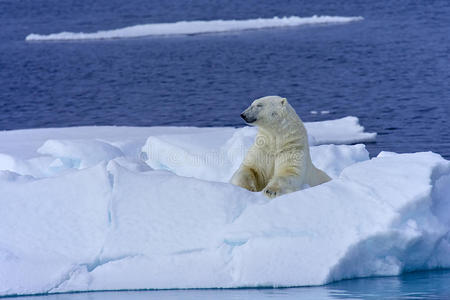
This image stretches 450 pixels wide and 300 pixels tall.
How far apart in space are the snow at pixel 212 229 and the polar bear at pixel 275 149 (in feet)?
1.46

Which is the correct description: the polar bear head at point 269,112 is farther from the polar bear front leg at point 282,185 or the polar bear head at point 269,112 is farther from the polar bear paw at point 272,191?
the polar bear paw at point 272,191

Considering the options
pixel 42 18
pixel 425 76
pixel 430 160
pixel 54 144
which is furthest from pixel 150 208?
pixel 42 18

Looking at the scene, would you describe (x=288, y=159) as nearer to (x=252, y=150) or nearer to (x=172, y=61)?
(x=252, y=150)

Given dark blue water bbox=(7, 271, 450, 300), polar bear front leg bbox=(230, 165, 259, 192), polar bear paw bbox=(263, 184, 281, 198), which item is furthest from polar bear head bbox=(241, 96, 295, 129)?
dark blue water bbox=(7, 271, 450, 300)

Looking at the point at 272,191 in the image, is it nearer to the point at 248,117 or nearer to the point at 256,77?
the point at 248,117

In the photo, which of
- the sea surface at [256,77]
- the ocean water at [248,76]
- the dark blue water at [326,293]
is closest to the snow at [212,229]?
the dark blue water at [326,293]

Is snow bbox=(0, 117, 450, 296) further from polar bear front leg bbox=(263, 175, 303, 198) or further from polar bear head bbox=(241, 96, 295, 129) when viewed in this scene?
polar bear head bbox=(241, 96, 295, 129)

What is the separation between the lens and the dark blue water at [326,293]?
483cm

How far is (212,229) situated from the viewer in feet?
17.1

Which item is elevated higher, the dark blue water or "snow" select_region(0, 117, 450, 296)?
"snow" select_region(0, 117, 450, 296)

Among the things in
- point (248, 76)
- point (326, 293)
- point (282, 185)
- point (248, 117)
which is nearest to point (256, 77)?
point (248, 76)

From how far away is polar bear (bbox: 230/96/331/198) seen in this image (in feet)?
19.8

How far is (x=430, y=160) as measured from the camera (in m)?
5.71

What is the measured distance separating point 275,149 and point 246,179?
31 centimetres
